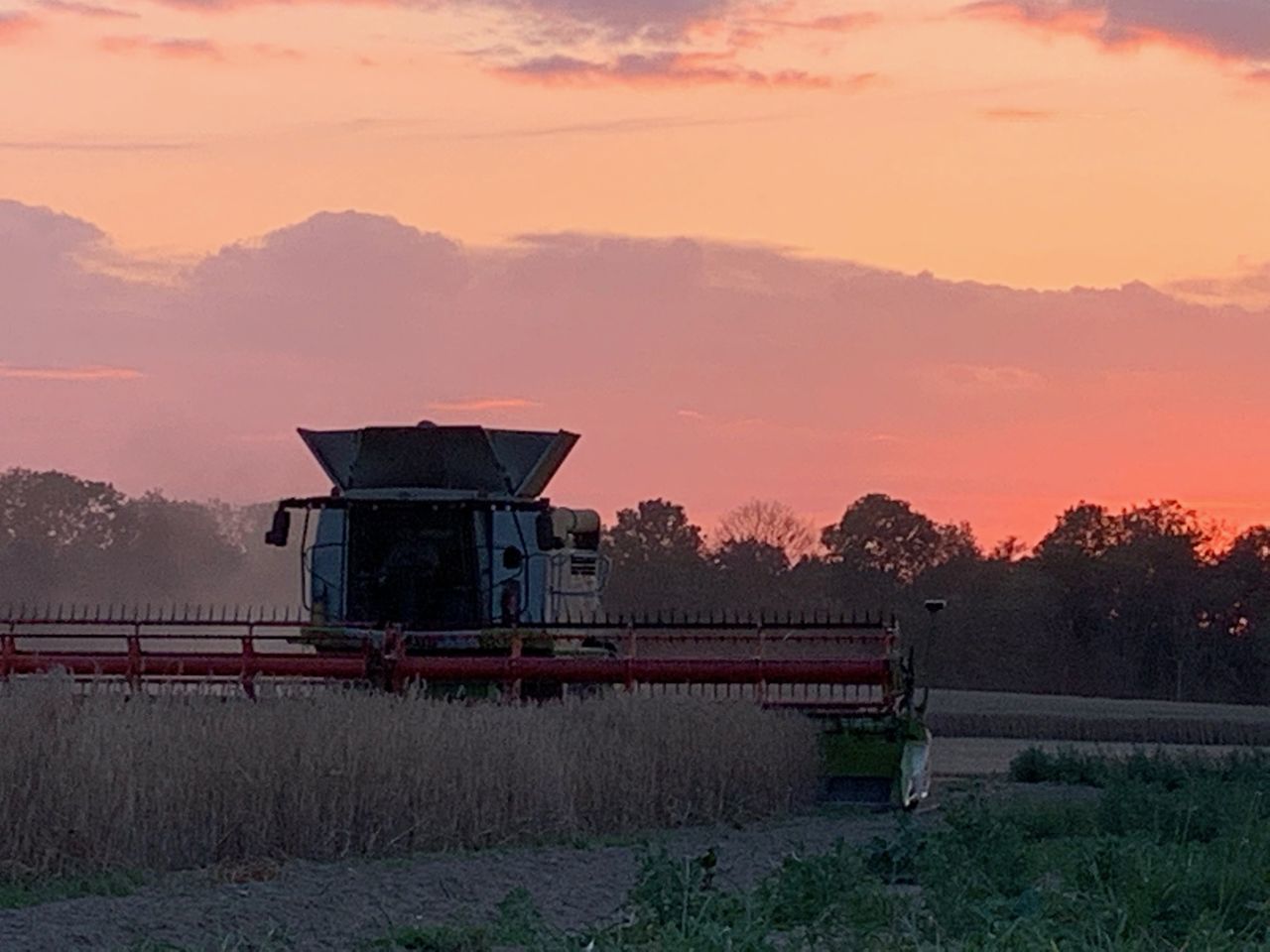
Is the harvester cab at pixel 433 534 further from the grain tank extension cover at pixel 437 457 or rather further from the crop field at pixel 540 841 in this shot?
the crop field at pixel 540 841

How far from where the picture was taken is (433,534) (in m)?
18.9

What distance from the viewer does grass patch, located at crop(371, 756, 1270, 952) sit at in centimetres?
815

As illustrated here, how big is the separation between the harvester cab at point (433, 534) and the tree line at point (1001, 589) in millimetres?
35084

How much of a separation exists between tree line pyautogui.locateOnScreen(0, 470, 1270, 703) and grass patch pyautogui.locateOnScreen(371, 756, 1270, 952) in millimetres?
43640

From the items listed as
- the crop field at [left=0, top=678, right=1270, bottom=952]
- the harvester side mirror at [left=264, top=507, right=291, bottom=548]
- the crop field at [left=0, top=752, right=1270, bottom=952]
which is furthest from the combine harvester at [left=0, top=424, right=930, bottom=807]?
the crop field at [left=0, top=752, right=1270, bottom=952]

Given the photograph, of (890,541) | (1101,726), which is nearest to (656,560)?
(890,541)

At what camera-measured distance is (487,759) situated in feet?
46.7

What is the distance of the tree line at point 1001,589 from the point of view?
5874 cm

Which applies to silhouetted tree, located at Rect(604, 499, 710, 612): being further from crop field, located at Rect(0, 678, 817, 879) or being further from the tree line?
crop field, located at Rect(0, 678, 817, 879)

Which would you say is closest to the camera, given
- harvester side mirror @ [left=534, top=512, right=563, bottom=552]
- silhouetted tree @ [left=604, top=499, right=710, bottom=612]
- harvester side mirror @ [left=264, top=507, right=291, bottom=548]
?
harvester side mirror @ [left=534, top=512, right=563, bottom=552]

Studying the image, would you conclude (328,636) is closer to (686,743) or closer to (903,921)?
(686,743)

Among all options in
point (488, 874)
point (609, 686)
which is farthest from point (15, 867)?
point (609, 686)

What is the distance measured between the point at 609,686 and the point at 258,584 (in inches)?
1683

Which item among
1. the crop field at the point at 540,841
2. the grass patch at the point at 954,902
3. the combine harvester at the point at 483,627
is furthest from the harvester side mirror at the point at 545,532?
the grass patch at the point at 954,902
